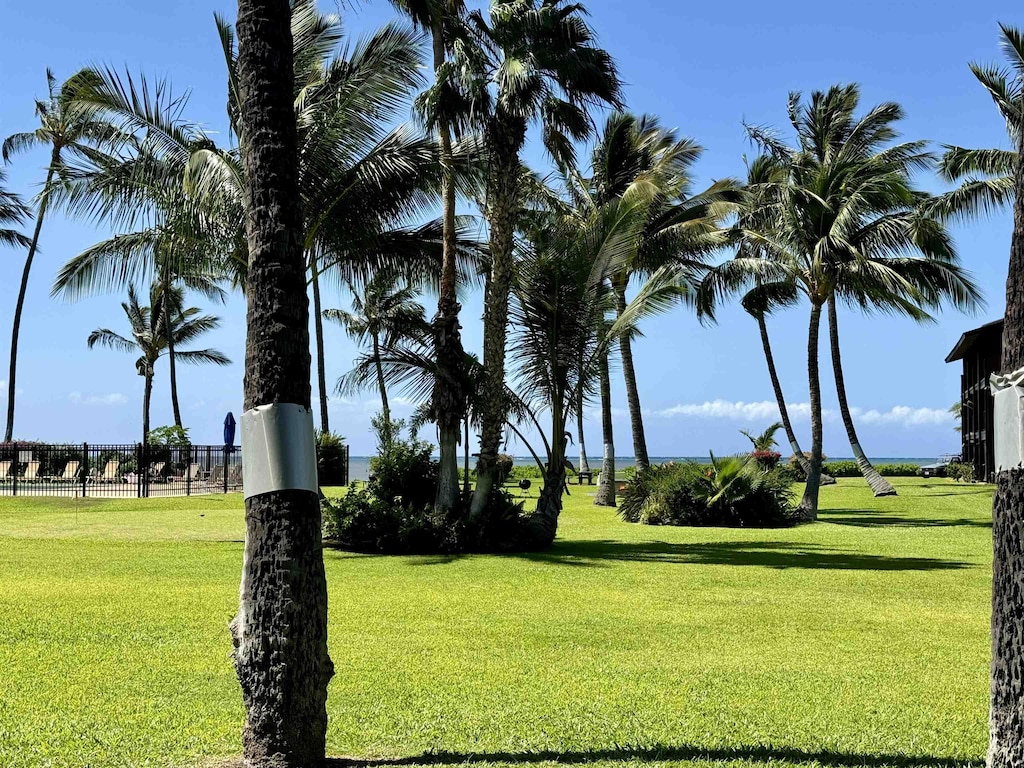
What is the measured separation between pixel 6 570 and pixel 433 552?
6.05m

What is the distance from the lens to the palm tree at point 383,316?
16.2 m

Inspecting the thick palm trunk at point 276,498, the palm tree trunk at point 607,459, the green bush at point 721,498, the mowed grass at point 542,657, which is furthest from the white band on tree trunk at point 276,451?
the palm tree trunk at point 607,459

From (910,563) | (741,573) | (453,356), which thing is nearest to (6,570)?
(453,356)

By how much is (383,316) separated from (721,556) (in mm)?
18115

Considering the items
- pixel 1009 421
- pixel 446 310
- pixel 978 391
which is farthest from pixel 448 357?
pixel 978 391

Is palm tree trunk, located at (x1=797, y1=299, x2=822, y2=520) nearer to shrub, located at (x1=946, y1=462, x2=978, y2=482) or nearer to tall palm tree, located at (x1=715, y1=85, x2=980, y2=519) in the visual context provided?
tall palm tree, located at (x1=715, y1=85, x2=980, y2=519)

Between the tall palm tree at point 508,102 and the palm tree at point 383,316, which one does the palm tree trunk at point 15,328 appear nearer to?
the palm tree at point 383,316

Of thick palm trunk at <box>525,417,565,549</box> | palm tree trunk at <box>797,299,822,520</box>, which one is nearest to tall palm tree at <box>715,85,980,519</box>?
palm tree trunk at <box>797,299,822,520</box>

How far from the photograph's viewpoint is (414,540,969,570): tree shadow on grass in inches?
549

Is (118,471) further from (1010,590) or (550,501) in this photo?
(1010,590)

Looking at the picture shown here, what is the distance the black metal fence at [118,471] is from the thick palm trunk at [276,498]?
2342 cm

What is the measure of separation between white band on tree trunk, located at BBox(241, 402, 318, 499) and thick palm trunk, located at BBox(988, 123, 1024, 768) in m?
2.96

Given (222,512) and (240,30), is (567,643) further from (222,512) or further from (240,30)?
(222,512)

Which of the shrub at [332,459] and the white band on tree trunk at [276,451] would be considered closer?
the white band on tree trunk at [276,451]
